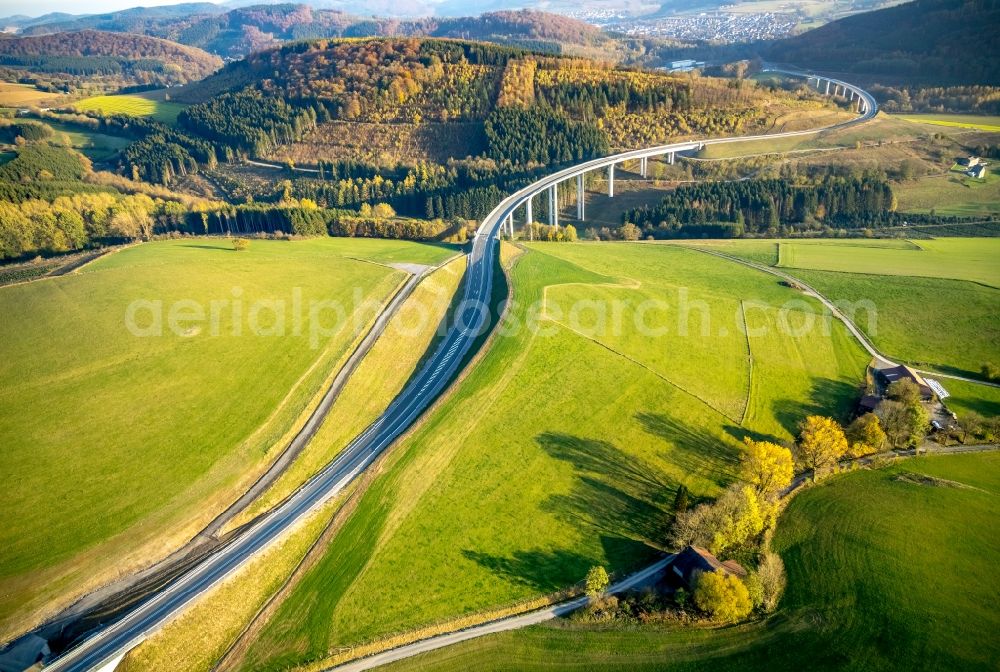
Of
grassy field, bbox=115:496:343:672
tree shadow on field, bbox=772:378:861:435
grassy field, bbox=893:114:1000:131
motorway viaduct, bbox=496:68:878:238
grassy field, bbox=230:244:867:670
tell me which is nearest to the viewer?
grassy field, bbox=115:496:343:672

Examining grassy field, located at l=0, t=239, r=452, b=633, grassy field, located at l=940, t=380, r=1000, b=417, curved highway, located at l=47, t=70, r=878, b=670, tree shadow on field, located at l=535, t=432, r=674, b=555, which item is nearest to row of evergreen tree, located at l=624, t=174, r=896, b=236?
curved highway, located at l=47, t=70, r=878, b=670

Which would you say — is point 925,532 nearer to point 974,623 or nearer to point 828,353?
point 974,623

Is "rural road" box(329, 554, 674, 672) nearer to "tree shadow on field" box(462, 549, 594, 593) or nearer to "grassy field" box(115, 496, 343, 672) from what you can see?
"tree shadow on field" box(462, 549, 594, 593)

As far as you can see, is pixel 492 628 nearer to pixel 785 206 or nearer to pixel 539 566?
pixel 539 566

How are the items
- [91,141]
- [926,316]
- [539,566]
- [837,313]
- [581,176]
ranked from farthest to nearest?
[91,141]
[581,176]
[837,313]
[926,316]
[539,566]

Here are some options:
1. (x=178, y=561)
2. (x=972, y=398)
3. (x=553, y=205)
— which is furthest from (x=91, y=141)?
(x=972, y=398)

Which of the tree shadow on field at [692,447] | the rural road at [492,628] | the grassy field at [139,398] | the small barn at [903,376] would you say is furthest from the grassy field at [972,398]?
the grassy field at [139,398]

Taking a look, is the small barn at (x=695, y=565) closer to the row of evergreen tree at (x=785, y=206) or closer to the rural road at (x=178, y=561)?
the rural road at (x=178, y=561)
